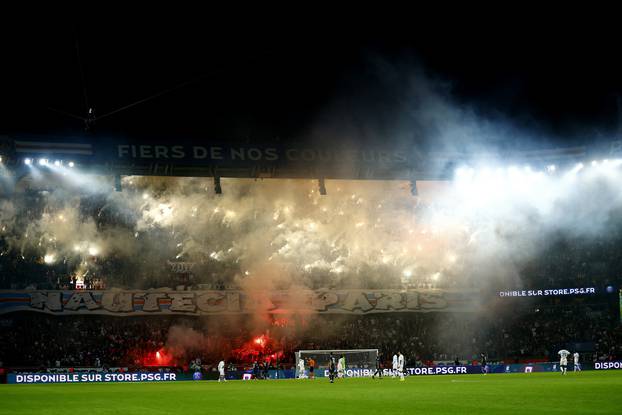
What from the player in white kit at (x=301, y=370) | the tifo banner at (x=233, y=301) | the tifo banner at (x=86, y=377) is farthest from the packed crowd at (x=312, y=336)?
the player in white kit at (x=301, y=370)

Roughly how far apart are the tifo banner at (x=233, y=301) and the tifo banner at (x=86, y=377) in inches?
219

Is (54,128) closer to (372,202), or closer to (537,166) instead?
(537,166)

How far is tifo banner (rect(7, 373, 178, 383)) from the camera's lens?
152 feet

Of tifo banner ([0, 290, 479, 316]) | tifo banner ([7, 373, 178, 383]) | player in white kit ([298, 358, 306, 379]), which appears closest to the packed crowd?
tifo banner ([0, 290, 479, 316])

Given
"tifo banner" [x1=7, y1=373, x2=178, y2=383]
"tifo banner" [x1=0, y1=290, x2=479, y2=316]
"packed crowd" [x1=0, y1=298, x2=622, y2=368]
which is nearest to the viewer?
"tifo banner" [x1=7, y1=373, x2=178, y2=383]

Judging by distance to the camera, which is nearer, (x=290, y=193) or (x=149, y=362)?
(x=149, y=362)

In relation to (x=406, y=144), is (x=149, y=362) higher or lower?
lower

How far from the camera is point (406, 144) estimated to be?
1350 inches

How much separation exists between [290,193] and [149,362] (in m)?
18.8

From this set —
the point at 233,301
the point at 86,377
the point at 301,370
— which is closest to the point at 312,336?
the point at 233,301

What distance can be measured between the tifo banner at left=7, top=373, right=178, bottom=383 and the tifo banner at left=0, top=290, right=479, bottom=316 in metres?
5.57

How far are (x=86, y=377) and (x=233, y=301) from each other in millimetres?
12720

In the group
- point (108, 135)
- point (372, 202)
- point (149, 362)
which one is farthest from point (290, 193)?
point (108, 135)

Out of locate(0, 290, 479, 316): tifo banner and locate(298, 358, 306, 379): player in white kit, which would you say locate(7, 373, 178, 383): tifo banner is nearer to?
locate(0, 290, 479, 316): tifo banner
